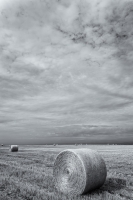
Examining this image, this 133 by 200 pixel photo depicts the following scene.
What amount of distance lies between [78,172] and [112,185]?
2.01m

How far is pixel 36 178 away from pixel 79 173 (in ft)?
10.6

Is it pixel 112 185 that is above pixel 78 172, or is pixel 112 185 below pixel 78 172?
below

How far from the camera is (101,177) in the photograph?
9047 mm

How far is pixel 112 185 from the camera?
9.69 metres

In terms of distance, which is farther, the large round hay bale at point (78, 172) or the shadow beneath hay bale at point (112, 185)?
the shadow beneath hay bale at point (112, 185)

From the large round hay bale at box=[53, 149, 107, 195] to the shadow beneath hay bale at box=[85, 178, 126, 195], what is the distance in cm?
22

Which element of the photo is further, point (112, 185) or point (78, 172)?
point (112, 185)

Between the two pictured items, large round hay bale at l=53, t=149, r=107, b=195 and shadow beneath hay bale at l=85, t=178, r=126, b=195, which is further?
shadow beneath hay bale at l=85, t=178, r=126, b=195

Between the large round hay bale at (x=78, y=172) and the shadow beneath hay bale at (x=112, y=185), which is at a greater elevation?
the large round hay bale at (x=78, y=172)

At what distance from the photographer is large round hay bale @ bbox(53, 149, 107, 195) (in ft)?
28.0

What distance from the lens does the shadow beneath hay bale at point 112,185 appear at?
8875 mm

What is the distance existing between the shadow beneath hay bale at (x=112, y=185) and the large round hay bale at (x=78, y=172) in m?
0.22

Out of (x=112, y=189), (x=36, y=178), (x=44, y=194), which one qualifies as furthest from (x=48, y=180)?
(x=112, y=189)

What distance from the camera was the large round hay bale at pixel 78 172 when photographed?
8.52 m
